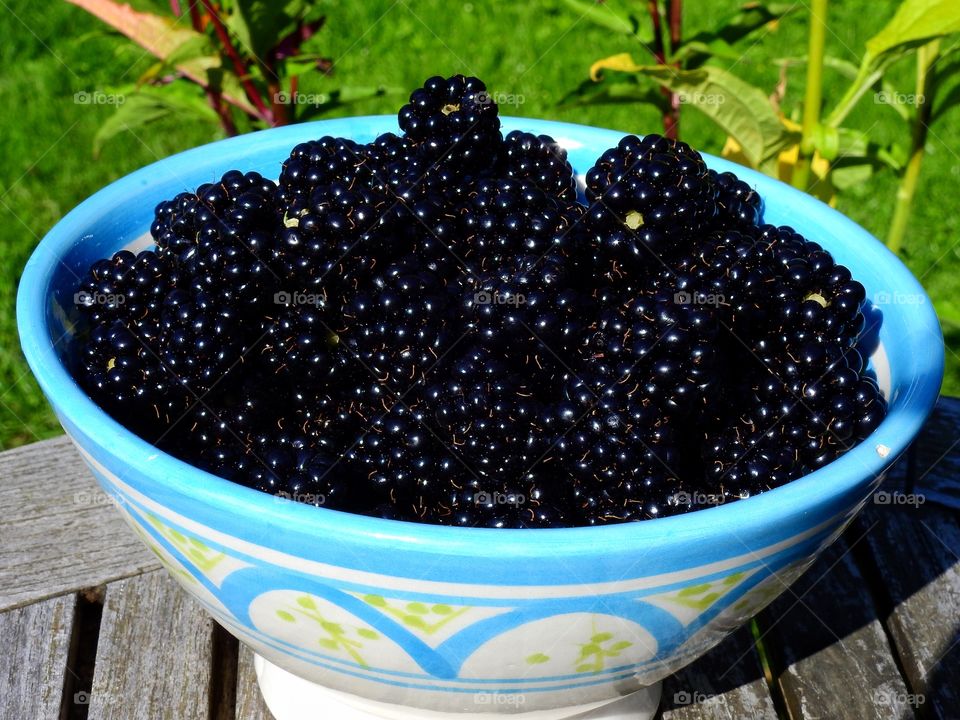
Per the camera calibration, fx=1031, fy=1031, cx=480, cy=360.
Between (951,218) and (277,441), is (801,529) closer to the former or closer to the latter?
(277,441)

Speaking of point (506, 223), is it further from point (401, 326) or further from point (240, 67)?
point (240, 67)

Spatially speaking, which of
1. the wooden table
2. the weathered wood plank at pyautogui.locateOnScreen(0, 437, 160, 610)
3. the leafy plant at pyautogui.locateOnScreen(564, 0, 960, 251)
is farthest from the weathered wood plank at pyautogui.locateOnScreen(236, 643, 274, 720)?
the leafy plant at pyautogui.locateOnScreen(564, 0, 960, 251)

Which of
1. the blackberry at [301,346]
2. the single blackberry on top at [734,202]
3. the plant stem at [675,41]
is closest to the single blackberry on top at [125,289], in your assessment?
the blackberry at [301,346]

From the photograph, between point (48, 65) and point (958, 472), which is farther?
point (48, 65)

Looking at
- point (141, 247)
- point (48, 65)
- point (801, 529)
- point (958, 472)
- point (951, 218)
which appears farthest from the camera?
point (48, 65)

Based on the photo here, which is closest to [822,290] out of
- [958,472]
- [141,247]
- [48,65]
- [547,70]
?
[958,472]
